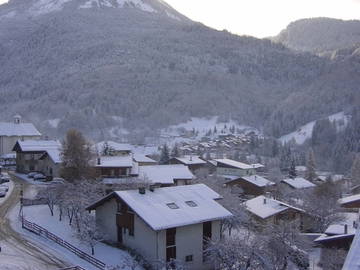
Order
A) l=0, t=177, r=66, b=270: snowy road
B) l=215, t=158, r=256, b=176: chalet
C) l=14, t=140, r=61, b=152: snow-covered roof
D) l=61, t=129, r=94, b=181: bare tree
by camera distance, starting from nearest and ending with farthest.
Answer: l=0, t=177, r=66, b=270: snowy road
l=61, t=129, r=94, b=181: bare tree
l=14, t=140, r=61, b=152: snow-covered roof
l=215, t=158, r=256, b=176: chalet

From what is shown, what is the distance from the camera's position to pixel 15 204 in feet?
147

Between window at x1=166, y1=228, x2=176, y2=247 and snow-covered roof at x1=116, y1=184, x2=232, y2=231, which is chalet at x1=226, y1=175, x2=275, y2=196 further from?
window at x1=166, y1=228, x2=176, y2=247

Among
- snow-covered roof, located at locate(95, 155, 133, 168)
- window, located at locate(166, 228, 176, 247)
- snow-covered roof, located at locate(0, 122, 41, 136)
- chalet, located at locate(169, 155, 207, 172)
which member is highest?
snow-covered roof, located at locate(0, 122, 41, 136)

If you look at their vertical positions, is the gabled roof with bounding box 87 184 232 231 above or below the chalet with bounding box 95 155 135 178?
above

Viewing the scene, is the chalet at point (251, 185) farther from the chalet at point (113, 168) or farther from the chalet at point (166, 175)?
the chalet at point (113, 168)

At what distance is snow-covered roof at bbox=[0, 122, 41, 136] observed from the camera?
83062mm

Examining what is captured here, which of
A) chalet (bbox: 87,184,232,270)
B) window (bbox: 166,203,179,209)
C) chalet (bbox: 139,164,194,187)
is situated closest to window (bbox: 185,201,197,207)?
chalet (bbox: 87,184,232,270)

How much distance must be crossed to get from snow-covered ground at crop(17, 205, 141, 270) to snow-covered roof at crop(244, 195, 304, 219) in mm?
20883

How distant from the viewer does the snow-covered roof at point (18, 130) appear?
8306 centimetres

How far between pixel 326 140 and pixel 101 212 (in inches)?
6274

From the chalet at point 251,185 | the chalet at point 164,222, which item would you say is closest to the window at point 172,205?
the chalet at point 164,222

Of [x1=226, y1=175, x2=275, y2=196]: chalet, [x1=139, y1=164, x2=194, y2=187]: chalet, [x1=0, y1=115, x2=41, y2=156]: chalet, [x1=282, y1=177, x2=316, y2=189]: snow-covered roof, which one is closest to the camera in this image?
[x1=139, y1=164, x2=194, y2=187]: chalet

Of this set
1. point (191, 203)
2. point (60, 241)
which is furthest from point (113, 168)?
point (191, 203)

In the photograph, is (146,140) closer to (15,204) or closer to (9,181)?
(9,181)
